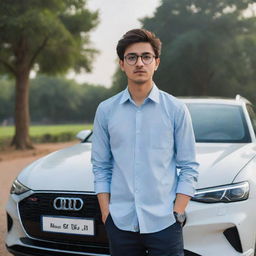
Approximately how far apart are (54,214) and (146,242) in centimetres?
132

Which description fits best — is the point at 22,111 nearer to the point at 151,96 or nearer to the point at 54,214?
the point at 54,214

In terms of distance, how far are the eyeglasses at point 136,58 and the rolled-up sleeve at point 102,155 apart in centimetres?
28

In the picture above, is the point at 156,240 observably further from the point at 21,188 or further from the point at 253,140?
the point at 253,140

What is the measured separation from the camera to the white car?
2896mm

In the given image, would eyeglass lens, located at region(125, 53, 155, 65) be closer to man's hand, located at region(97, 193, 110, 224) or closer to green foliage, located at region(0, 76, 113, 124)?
man's hand, located at region(97, 193, 110, 224)

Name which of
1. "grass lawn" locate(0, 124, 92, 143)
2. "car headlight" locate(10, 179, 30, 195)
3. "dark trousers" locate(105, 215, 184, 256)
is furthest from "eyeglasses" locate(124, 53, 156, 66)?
"grass lawn" locate(0, 124, 92, 143)

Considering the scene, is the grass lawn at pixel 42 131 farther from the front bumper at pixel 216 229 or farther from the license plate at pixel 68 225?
the front bumper at pixel 216 229

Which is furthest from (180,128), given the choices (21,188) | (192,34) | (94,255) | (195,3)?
(195,3)

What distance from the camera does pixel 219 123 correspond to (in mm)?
4500

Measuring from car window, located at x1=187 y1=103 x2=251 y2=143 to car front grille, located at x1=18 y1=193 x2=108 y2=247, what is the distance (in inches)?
61.0

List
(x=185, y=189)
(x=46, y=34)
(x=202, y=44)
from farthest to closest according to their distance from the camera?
1. (x=202, y=44)
2. (x=46, y=34)
3. (x=185, y=189)

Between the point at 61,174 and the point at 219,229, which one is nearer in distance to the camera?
the point at 219,229

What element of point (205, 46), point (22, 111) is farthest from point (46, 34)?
point (205, 46)

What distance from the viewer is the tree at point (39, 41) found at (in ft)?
50.7
